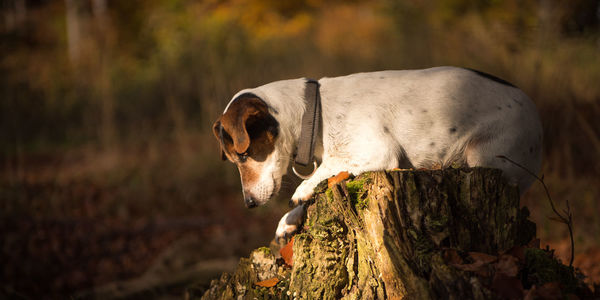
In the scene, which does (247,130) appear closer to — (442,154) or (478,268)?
(442,154)

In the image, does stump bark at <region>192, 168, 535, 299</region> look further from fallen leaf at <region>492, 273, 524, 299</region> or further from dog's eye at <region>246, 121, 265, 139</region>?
dog's eye at <region>246, 121, 265, 139</region>

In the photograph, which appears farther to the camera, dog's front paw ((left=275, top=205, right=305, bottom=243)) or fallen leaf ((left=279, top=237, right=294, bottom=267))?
dog's front paw ((left=275, top=205, right=305, bottom=243))

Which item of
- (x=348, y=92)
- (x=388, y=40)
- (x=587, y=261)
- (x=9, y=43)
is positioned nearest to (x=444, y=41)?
(x=388, y=40)

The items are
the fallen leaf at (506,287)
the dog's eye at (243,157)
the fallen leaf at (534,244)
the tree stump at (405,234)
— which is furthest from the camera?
the dog's eye at (243,157)

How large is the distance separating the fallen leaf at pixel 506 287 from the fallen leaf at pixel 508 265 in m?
0.03

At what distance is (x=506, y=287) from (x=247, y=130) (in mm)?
1715

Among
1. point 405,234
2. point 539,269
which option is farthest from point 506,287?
point 405,234

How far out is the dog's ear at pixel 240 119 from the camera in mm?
2689

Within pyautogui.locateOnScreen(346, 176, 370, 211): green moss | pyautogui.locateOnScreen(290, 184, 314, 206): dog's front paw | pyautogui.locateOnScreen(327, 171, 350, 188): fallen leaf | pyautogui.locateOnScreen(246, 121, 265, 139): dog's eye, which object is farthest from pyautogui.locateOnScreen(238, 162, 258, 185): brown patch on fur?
pyautogui.locateOnScreen(346, 176, 370, 211): green moss

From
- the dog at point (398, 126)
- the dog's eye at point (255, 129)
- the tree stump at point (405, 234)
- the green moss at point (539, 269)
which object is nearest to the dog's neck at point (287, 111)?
the dog at point (398, 126)

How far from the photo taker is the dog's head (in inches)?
106

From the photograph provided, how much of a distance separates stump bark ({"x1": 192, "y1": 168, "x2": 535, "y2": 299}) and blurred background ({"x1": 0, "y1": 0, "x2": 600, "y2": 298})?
8.37 ft

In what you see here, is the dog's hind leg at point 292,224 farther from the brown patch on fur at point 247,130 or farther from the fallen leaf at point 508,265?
the fallen leaf at point 508,265

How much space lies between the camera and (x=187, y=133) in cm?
907
